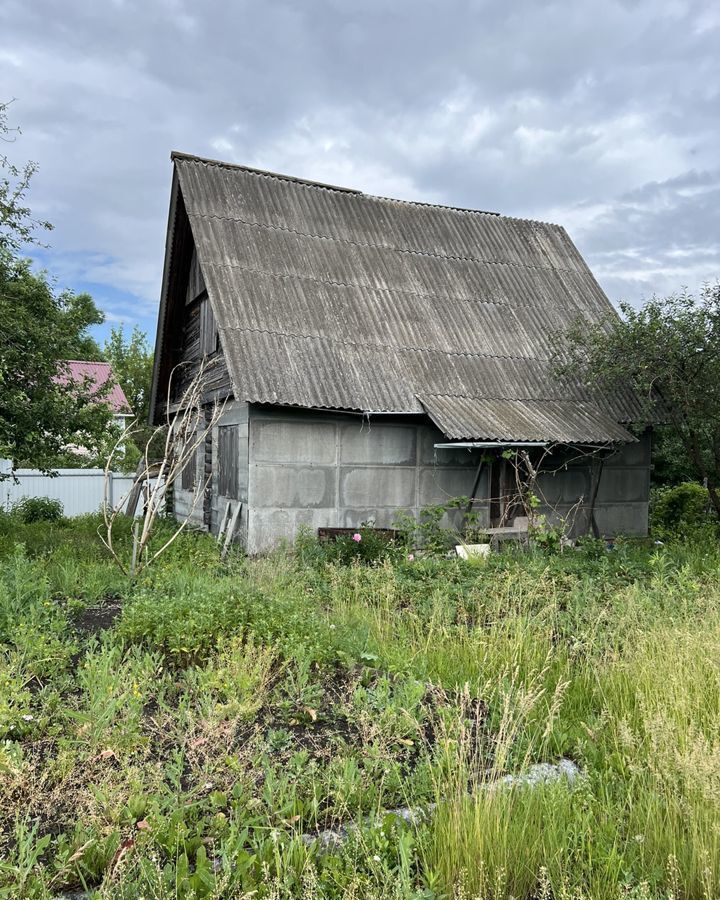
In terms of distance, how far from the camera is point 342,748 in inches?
128

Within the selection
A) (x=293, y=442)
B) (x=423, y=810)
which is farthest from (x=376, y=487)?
(x=423, y=810)

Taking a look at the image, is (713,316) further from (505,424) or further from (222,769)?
(222,769)

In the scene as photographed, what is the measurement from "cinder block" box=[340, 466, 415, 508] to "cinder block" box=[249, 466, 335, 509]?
24 cm

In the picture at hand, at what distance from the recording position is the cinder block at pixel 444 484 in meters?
10.9

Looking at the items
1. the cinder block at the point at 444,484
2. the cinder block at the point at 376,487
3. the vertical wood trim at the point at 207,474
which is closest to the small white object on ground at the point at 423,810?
the cinder block at the point at 376,487

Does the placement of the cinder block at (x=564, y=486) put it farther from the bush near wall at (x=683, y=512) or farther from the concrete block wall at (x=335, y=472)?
the bush near wall at (x=683, y=512)

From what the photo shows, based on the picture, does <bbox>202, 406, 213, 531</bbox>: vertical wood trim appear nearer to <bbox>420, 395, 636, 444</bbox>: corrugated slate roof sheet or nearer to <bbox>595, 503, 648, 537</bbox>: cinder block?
<bbox>420, 395, 636, 444</bbox>: corrugated slate roof sheet

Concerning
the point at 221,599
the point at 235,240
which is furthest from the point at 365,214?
the point at 221,599

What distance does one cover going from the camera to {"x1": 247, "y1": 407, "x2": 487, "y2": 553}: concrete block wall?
391 inches

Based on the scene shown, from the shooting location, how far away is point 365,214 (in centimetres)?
1399

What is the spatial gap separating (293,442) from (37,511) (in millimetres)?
9252

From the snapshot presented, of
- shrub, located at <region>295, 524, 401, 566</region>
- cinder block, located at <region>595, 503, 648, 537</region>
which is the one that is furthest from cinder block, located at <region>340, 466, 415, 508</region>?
cinder block, located at <region>595, 503, 648, 537</region>

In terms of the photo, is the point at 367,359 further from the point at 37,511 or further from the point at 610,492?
the point at 37,511

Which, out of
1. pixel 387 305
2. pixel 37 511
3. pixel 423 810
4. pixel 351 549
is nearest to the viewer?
pixel 423 810
